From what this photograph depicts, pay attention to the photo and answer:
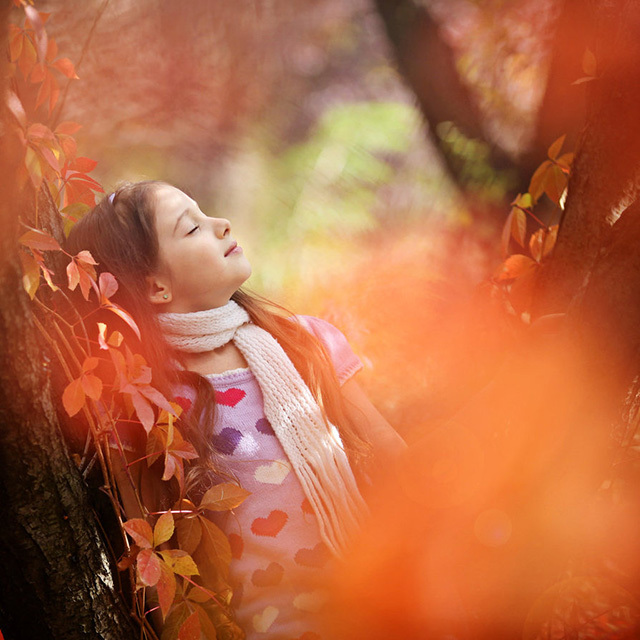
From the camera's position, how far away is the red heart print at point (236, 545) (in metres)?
1.14

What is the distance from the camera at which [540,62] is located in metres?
2.10

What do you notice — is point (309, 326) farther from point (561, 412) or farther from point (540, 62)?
point (540, 62)

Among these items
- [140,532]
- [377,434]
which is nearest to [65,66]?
[140,532]

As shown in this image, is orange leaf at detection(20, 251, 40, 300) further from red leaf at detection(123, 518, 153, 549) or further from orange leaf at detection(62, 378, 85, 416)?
red leaf at detection(123, 518, 153, 549)

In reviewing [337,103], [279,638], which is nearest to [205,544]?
[279,638]

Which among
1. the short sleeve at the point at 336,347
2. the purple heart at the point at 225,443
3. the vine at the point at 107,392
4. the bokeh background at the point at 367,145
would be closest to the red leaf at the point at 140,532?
the vine at the point at 107,392

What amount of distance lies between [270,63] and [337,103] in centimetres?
27

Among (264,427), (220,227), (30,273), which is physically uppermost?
(30,273)

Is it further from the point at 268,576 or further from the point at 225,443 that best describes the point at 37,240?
the point at 268,576

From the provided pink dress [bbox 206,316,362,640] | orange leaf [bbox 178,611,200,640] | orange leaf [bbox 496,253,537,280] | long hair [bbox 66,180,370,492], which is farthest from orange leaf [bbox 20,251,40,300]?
orange leaf [bbox 496,253,537,280]

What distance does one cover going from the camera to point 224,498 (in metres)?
0.95

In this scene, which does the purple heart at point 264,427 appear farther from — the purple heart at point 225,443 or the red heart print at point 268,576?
the red heart print at point 268,576

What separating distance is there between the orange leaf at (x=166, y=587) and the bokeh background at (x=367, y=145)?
48.9 inches

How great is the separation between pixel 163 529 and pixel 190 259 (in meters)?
0.48
